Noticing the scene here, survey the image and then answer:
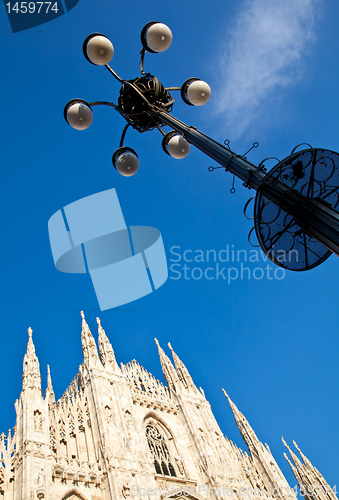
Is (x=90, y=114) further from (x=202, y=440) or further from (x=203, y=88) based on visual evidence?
(x=202, y=440)

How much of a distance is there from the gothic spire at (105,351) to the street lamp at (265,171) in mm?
16147

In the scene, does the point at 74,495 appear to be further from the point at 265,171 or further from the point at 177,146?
the point at 265,171

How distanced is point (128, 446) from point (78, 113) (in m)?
15.8

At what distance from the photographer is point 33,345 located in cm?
1817

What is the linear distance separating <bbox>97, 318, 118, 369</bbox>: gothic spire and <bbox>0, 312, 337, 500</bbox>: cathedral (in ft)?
0.23

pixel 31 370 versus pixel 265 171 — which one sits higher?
pixel 31 370

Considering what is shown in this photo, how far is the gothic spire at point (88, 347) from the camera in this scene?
19969 mm

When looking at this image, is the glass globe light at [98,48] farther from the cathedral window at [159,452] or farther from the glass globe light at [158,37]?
the cathedral window at [159,452]

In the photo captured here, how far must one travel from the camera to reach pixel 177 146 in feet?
22.0

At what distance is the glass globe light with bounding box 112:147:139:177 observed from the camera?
23.1ft

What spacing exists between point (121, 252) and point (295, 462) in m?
20.5

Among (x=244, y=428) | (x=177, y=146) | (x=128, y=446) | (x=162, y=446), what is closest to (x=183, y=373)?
(x=244, y=428)

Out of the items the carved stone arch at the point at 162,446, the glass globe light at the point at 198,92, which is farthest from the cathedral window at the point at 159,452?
the glass globe light at the point at 198,92

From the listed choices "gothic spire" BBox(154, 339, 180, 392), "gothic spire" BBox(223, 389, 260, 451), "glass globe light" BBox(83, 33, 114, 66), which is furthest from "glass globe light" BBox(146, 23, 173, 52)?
"gothic spire" BBox(223, 389, 260, 451)
